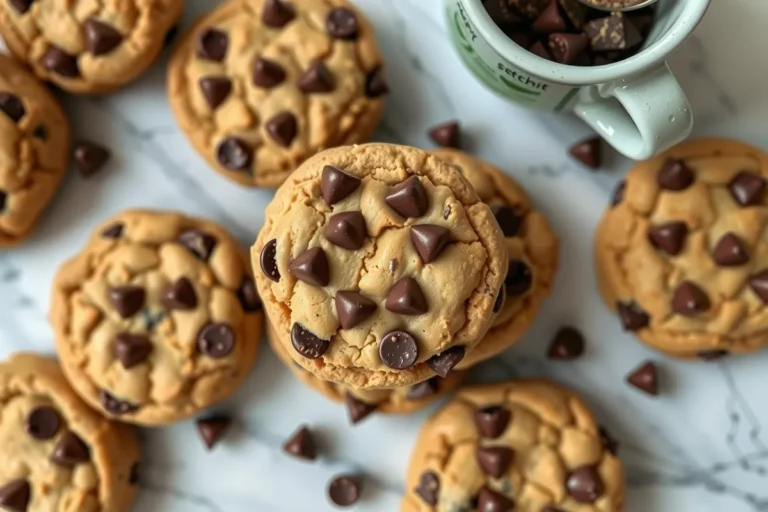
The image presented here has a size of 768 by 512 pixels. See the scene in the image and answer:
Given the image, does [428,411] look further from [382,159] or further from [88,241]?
[88,241]

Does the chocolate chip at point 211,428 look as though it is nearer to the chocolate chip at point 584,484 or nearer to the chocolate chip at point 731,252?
the chocolate chip at point 584,484

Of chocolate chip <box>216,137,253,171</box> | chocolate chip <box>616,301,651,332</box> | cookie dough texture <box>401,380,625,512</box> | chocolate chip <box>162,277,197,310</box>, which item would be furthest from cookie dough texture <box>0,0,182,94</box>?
chocolate chip <box>616,301,651,332</box>

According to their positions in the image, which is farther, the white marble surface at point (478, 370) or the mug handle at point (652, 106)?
the white marble surface at point (478, 370)

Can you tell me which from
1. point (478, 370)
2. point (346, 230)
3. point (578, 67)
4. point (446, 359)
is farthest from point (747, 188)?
point (346, 230)

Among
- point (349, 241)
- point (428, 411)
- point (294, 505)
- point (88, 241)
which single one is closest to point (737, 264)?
point (428, 411)

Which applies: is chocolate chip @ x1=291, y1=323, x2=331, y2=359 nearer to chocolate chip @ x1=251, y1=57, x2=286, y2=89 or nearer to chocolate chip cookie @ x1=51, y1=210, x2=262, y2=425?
chocolate chip cookie @ x1=51, y1=210, x2=262, y2=425

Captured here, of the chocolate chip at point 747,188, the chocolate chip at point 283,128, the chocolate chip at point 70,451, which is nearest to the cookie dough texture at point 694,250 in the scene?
the chocolate chip at point 747,188
